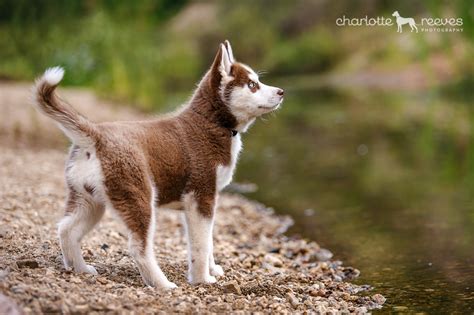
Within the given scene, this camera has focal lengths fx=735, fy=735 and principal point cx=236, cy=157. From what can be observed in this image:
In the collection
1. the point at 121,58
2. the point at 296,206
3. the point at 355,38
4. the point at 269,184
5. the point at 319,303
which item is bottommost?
the point at 319,303

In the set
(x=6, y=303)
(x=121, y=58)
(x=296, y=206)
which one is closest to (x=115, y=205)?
(x=6, y=303)

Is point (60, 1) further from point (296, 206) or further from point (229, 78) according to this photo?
point (229, 78)

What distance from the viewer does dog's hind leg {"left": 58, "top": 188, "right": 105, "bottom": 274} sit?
589 centimetres

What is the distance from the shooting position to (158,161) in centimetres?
600

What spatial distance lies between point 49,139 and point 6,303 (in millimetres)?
11854

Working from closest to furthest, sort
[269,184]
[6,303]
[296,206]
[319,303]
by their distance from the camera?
1. [6,303]
2. [319,303]
3. [296,206]
4. [269,184]

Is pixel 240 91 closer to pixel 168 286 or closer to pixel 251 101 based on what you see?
pixel 251 101

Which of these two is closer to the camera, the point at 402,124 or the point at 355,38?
the point at 402,124

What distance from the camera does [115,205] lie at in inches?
221

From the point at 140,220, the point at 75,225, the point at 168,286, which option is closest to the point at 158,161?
the point at 140,220

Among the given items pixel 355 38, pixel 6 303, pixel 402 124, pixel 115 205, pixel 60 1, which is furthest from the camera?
pixel 355 38

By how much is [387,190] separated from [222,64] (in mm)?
6301

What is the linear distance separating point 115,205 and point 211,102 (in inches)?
59.9

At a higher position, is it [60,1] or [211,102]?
[60,1]
